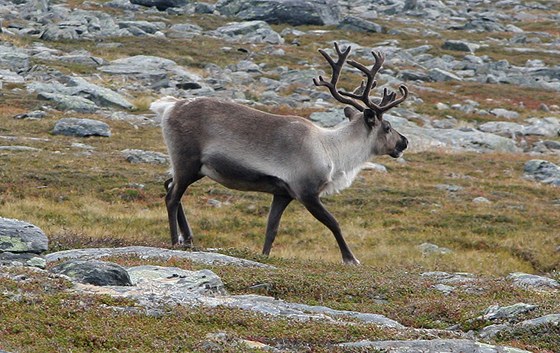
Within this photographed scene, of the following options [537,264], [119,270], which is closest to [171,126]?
[119,270]

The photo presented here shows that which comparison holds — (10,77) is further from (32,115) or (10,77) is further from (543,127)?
(543,127)

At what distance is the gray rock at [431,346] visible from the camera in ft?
26.3

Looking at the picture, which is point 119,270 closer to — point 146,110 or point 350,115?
point 350,115

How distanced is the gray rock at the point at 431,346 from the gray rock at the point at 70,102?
31261 mm

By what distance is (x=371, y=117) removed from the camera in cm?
1748

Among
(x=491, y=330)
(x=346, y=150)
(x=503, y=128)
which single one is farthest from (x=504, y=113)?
(x=491, y=330)

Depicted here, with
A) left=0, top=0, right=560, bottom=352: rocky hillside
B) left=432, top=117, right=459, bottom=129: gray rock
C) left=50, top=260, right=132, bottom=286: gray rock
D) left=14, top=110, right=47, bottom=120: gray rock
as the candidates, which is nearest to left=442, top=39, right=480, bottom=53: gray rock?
left=0, top=0, right=560, bottom=352: rocky hillside

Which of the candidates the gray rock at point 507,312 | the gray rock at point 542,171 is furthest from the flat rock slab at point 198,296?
the gray rock at point 542,171

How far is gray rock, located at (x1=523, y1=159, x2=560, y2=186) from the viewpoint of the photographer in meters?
31.5

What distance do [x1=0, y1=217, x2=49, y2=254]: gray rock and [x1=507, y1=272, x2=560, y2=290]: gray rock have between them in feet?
22.4

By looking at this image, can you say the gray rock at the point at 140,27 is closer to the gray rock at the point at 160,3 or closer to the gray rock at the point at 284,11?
the gray rock at the point at 160,3

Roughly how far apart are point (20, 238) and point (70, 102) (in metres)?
26.9

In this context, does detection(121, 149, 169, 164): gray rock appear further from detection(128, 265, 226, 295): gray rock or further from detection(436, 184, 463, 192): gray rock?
detection(128, 265, 226, 295): gray rock

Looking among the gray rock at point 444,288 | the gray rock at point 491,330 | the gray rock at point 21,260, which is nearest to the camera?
the gray rock at point 491,330
